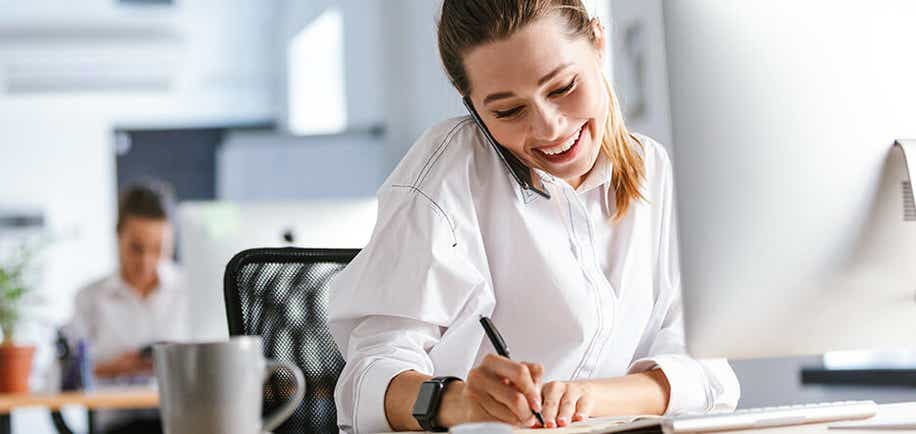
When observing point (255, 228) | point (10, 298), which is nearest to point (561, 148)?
point (255, 228)

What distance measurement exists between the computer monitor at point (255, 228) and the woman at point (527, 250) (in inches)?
45.6

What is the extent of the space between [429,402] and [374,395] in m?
0.11

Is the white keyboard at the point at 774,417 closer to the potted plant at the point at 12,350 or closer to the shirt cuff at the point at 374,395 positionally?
the shirt cuff at the point at 374,395

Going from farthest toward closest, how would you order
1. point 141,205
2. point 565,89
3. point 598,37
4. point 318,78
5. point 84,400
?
point 318,78 < point 141,205 < point 84,400 < point 598,37 < point 565,89

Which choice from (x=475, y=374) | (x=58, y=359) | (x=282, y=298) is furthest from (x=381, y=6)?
(x=475, y=374)

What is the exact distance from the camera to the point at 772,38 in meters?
0.99

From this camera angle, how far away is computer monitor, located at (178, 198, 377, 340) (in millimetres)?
2584

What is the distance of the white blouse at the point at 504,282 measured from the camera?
1271 millimetres

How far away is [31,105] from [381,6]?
97.8 inches

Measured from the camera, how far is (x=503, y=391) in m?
1.05

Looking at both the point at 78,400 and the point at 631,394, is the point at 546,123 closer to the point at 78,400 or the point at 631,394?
the point at 631,394

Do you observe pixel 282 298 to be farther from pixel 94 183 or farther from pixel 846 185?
pixel 94 183

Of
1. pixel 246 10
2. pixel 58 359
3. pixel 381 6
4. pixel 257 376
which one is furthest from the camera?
pixel 246 10

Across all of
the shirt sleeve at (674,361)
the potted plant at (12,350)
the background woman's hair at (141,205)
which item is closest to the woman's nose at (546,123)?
the shirt sleeve at (674,361)
